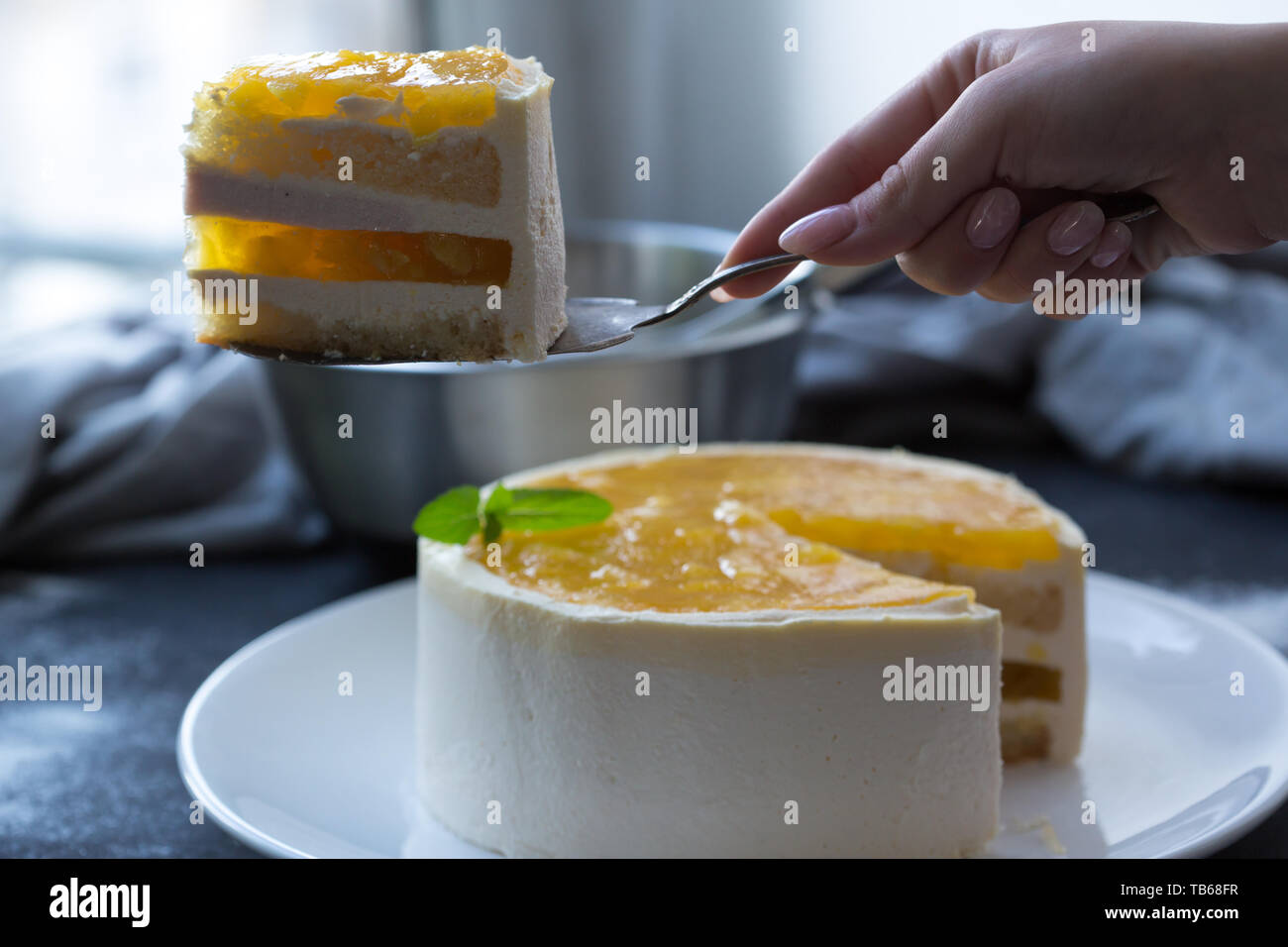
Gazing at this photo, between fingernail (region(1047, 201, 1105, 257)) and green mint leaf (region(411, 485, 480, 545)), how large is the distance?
712mm

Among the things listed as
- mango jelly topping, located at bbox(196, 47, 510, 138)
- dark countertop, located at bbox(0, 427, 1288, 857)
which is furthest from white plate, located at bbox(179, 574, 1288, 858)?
mango jelly topping, located at bbox(196, 47, 510, 138)

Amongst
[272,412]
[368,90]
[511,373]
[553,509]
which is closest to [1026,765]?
[553,509]

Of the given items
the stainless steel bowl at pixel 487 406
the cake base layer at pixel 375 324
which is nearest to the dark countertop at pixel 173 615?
the stainless steel bowl at pixel 487 406

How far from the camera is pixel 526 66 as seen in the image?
1321mm

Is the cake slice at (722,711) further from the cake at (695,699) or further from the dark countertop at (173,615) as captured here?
the dark countertop at (173,615)

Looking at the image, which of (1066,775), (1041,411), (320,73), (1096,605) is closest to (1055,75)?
(320,73)

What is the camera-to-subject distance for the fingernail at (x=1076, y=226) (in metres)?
1.29

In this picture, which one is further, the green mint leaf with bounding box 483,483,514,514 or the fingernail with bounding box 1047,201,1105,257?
the green mint leaf with bounding box 483,483,514,514

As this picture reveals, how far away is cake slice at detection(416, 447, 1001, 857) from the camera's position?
134 centimetres

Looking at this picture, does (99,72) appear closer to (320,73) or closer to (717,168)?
(717,168)

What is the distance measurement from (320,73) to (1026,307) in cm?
184

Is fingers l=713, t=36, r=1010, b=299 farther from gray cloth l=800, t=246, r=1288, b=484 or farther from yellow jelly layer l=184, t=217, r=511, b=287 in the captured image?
gray cloth l=800, t=246, r=1288, b=484

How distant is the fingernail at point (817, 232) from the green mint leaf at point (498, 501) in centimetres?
49

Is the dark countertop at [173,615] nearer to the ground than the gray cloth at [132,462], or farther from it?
nearer to the ground
